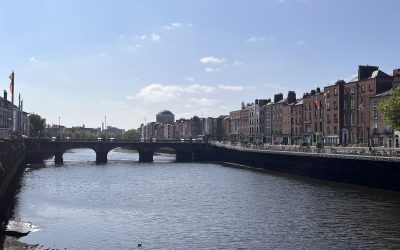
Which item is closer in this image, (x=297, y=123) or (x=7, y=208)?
(x=7, y=208)

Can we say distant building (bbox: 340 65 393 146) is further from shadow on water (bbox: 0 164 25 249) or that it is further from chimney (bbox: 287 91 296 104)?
shadow on water (bbox: 0 164 25 249)

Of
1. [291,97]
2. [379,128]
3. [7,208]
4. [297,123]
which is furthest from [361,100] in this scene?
[7,208]

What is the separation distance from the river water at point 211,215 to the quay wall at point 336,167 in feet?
8.23

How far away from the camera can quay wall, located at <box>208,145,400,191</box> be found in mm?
73375

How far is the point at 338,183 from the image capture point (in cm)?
8556

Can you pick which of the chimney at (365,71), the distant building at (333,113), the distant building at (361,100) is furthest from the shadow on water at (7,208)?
the chimney at (365,71)

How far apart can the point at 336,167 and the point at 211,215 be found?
4115 centimetres

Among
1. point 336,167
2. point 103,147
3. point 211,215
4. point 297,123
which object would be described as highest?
point 297,123

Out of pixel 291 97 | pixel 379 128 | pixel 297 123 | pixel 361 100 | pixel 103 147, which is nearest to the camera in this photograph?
pixel 379 128

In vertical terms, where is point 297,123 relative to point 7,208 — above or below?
above

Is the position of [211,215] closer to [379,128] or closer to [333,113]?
[379,128]

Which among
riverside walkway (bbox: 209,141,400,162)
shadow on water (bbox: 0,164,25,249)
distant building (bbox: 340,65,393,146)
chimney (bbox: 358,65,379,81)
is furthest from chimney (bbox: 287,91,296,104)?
shadow on water (bbox: 0,164,25,249)

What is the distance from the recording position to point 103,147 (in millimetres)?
164750

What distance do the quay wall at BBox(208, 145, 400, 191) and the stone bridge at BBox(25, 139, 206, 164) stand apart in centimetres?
3912
